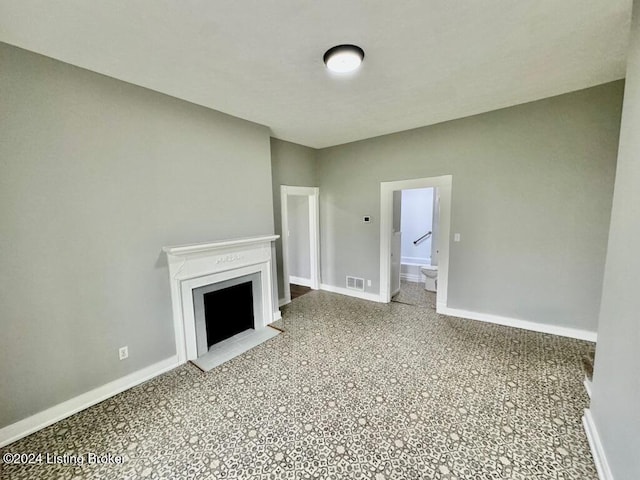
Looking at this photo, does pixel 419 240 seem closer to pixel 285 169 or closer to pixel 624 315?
pixel 285 169

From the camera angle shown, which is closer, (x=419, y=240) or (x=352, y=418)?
(x=352, y=418)

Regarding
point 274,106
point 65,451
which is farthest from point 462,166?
point 65,451

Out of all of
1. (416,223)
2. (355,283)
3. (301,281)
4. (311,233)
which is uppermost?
(416,223)

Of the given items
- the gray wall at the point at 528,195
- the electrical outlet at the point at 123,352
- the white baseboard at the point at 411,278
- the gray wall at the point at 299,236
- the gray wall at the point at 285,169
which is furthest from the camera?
the white baseboard at the point at 411,278

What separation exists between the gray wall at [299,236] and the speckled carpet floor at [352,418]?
2559 mm

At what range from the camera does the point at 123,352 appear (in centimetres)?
236

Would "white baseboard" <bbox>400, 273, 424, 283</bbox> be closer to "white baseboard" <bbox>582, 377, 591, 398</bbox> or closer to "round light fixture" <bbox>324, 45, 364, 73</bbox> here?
"white baseboard" <bbox>582, 377, 591, 398</bbox>

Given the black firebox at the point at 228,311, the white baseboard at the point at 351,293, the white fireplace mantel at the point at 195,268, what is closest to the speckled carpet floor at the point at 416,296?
the white baseboard at the point at 351,293

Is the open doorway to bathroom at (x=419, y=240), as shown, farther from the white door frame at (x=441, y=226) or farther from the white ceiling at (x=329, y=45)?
the white ceiling at (x=329, y=45)

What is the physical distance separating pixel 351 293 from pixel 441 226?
80.2 inches

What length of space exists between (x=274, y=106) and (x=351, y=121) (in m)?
1.09

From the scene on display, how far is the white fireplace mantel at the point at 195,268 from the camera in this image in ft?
8.63

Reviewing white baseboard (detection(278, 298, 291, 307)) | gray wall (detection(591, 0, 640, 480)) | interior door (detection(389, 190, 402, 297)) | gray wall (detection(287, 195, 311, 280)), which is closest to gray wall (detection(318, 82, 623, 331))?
interior door (detection(389, 190, 402, 297))

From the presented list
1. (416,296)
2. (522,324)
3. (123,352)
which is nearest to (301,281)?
(416,296)
